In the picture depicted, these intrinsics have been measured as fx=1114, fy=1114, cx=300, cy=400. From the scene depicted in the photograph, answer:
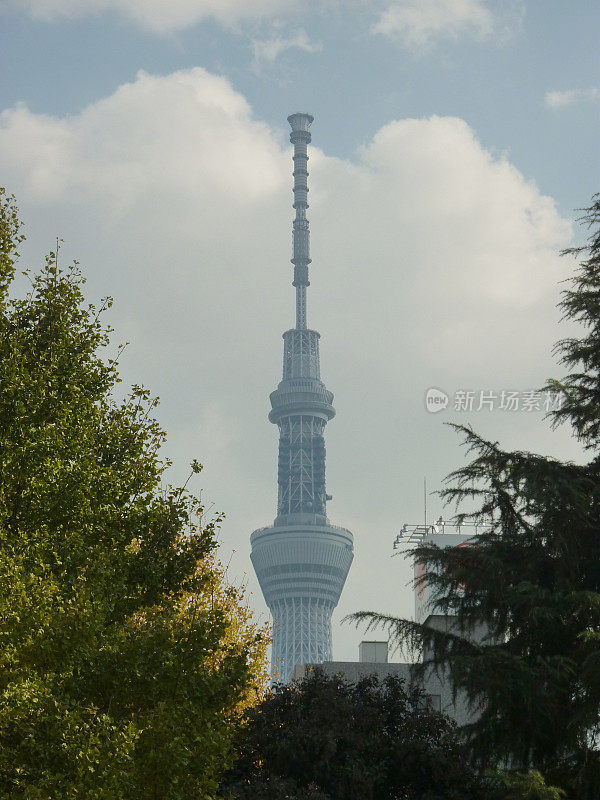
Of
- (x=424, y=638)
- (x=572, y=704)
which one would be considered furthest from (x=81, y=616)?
(x=572, y=704)

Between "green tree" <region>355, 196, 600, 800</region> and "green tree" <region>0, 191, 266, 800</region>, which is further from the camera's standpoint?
"green tree" <region>355, 196, 600, 800</region>

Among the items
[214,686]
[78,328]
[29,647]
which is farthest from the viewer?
[78,328]

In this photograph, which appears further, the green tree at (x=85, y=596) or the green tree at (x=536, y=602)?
the green tree at (x=536, y=602)

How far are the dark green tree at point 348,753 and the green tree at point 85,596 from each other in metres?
6.90

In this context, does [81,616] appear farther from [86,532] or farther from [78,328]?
[78,328]

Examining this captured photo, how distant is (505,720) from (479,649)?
5.11ft

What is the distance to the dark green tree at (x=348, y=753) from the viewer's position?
89.1ft

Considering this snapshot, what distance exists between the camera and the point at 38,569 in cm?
1859

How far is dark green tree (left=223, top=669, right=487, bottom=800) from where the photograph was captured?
27156mm

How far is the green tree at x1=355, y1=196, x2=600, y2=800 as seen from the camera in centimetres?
2291

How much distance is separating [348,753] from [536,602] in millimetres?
6999

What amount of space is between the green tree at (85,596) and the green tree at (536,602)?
5.63 metres

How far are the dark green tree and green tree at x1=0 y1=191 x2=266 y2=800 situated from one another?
6.90 metres

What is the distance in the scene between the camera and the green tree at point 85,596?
17.5 metres
